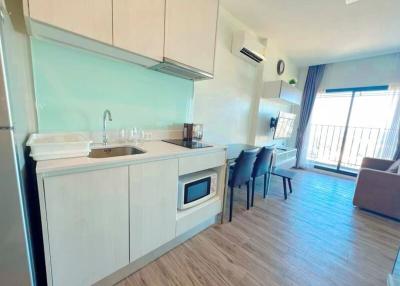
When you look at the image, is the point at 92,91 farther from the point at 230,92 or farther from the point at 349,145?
the point at 349,145

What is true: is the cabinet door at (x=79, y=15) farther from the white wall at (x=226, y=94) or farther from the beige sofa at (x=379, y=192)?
the beige sofa at (x=379, y=192)

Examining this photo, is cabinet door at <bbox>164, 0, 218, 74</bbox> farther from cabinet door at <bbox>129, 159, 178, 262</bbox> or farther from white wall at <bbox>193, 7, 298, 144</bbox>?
cabinet door at <bbox>129, 159, 178, 262</bbox>

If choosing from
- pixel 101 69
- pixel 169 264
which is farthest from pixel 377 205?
pixel 101 69

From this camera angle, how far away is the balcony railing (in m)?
3.77

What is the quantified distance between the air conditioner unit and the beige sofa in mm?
2419

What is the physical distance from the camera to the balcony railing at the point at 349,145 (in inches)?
148

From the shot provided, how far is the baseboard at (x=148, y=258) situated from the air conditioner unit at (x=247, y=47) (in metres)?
2.48

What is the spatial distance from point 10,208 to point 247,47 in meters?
3.04

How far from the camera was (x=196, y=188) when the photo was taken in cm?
176

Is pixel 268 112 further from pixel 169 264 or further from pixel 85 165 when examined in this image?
pixel 85 165

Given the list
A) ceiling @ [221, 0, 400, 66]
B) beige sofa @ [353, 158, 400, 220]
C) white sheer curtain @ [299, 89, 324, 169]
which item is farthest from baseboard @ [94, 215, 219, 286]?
white sheer curtain @ [299, 89, 324, 169]

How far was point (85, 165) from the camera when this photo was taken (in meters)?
1.02

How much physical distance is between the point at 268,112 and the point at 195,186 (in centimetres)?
280

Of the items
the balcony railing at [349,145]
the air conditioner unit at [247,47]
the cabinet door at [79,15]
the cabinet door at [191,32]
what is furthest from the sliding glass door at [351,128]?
the cabinet door at [79,15]
